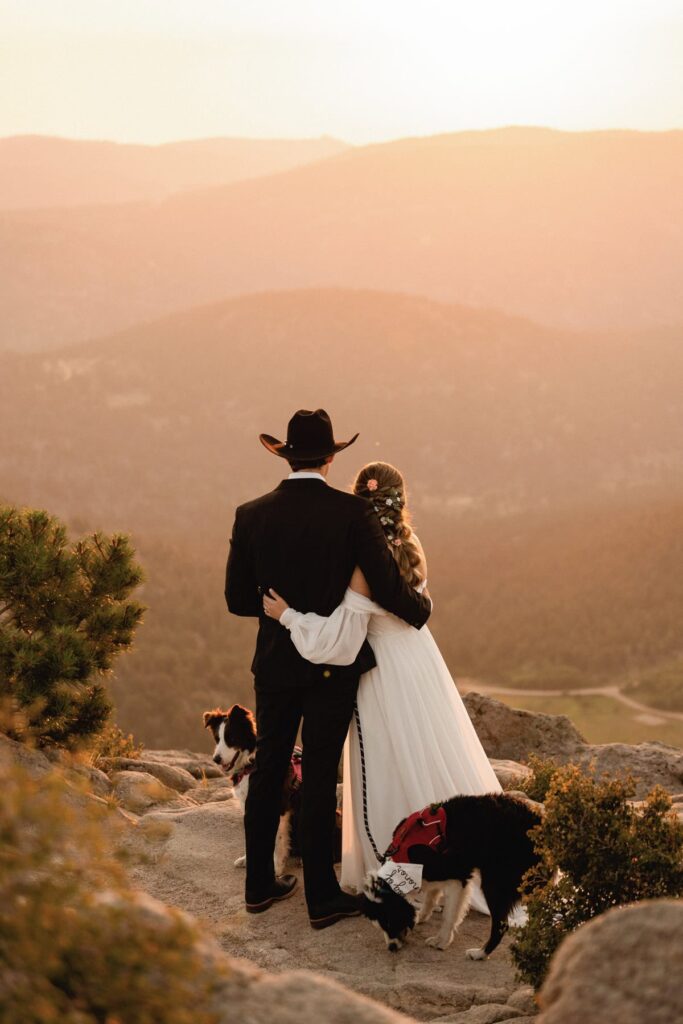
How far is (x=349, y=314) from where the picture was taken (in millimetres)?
113625

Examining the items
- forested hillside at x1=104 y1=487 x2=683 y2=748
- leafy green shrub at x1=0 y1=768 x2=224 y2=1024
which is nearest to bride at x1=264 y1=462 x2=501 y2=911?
leafy green shrub at x1=0 y1=768 x2=224 y2=1024

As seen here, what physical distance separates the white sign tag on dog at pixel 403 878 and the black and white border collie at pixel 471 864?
0.03 metres

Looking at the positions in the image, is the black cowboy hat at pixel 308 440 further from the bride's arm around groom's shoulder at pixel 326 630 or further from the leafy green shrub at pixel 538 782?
the leafy green shrub at pixel 538 782

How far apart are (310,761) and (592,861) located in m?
1.54

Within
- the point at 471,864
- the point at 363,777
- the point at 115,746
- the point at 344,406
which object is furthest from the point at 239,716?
the point at 344,406

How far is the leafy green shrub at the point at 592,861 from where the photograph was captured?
13.3ft

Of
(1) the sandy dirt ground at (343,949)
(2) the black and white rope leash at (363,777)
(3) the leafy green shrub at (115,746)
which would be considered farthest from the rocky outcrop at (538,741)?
(2) the black and white rope leash at (363,777)

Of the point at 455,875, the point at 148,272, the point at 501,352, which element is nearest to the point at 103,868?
the point at 455,875

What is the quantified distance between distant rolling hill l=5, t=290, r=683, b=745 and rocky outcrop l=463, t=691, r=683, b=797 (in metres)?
25.6

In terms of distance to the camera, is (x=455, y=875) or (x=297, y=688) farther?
(x=297, y=688)

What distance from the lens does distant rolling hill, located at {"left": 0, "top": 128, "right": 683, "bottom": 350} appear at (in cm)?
15338

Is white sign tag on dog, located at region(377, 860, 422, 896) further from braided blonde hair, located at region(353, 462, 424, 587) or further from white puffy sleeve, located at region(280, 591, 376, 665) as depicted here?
braided blonde hair, located at region(353, 462, 424, 587)

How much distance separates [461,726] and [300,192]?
Answer: 179 m

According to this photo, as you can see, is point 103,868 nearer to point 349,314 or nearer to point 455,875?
point 455,875
